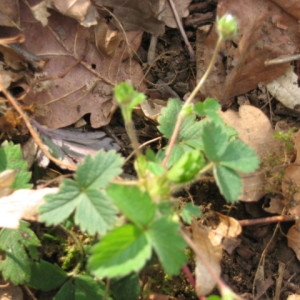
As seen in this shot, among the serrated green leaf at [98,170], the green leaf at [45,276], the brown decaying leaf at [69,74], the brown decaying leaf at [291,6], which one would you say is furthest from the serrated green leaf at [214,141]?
the brown decaying leaf at [291,6]

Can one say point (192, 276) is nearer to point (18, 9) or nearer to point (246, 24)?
point (246, 24)

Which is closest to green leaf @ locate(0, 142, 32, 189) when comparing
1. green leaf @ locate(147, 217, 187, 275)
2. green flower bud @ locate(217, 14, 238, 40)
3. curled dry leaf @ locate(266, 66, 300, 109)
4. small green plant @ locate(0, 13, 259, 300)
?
small green plant @ locate(0, 13, 259, 300)

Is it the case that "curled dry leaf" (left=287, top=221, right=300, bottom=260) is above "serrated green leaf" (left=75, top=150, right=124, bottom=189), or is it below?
below

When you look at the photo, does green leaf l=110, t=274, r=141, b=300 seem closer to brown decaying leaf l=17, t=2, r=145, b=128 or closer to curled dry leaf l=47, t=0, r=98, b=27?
brown decaying leaf l=17, t=2, r=145, b=128

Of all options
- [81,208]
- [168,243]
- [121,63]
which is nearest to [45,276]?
[81,208]

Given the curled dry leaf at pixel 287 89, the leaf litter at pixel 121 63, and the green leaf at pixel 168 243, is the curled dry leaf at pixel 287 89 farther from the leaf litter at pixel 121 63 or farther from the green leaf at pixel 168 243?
the green leaf at pixel 168 243
